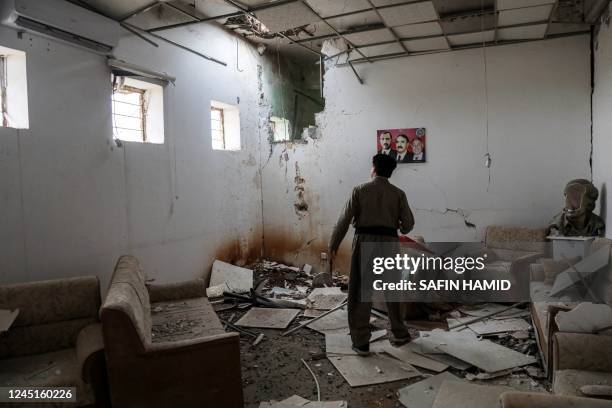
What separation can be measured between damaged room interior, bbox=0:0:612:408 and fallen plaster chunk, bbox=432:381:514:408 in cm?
2

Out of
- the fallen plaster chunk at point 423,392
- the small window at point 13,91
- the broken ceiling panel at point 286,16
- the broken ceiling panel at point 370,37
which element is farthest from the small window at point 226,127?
the fallen plaster chunk at point 423,392

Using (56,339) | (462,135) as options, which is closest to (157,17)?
(56,339)

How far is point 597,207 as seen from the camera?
17.6 feet

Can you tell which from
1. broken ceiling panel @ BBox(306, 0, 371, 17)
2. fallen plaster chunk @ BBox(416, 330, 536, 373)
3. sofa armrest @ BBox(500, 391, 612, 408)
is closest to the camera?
sofa armrest @ BBox(500, 391, 612, 408)

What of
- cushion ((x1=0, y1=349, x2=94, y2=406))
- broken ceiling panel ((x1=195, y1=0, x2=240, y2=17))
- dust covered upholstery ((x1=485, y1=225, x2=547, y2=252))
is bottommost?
cushion ((x1=0, y1=349, x2=94, y2=406))

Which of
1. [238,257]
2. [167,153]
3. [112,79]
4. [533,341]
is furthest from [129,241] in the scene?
[533,341]

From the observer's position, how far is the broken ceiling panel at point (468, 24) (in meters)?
5.12

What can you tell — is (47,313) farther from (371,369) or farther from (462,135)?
(462,135)

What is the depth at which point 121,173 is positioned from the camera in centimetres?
477

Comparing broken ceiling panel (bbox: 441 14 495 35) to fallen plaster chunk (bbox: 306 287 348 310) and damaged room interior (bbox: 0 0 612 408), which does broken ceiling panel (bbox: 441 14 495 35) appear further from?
fallen plaster chunk (bbox: 306 287 348 310)

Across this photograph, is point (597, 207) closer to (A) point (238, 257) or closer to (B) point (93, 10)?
(A) point (238, 257)

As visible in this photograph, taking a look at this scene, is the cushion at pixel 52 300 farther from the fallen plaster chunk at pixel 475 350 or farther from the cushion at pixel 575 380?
the cushion at pixel 575 380

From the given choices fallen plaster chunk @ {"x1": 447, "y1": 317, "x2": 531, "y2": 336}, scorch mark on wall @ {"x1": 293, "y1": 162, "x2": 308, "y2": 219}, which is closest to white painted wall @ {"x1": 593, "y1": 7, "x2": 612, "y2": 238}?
fallen plaster chunk @ {"x1": 447, "y1": 317, "x2": 531, "y2": 336}

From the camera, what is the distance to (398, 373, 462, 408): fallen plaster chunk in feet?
10.2
